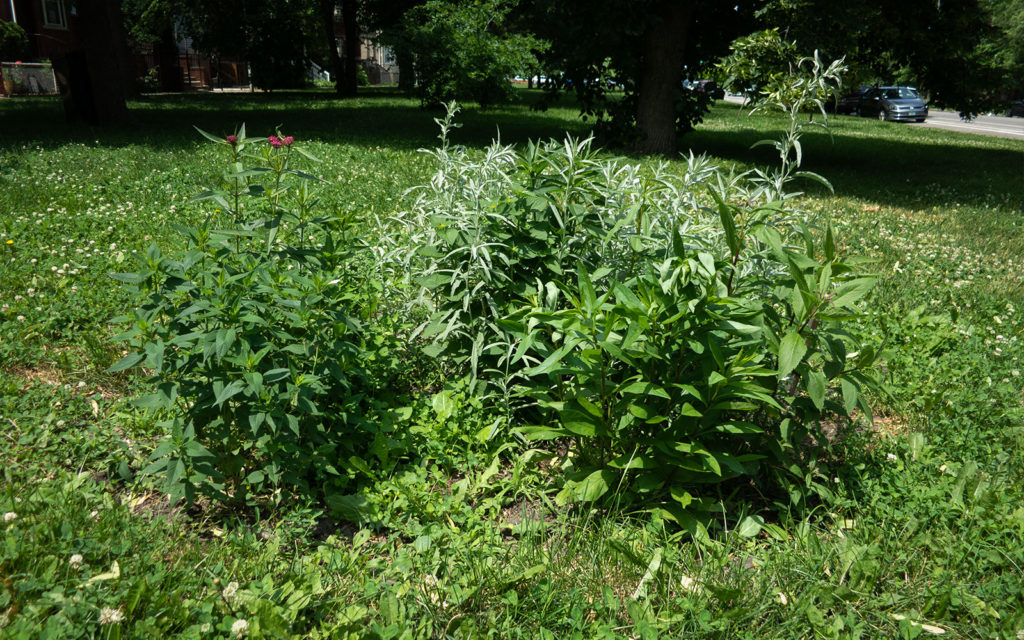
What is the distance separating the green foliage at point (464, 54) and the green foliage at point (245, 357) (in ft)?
43.7

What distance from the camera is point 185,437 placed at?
2.33m

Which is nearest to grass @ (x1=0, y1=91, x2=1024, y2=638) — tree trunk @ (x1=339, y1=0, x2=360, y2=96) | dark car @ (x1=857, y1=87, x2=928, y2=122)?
tree trunk @ (x1=339, y1=0, x2=360, y2=96)

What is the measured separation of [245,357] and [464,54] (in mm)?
14260

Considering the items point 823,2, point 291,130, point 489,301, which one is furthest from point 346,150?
point 489,301

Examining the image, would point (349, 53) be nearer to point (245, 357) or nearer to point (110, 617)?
point (245, 357)

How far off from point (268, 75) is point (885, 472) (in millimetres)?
34012

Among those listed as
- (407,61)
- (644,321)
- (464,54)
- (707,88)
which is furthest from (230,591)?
(407,61)

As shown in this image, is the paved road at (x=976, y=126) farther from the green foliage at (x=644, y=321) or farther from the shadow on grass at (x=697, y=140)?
the green foliage at (x=644, y=321)

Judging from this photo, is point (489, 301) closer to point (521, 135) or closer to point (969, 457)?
point (969, 457)

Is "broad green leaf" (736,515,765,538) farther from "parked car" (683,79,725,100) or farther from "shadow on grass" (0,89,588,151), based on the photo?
"parked car" (683,79,725,100)

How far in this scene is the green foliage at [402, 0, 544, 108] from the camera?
15.2 meters

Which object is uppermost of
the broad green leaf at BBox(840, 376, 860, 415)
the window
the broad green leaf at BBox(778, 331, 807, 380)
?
the window

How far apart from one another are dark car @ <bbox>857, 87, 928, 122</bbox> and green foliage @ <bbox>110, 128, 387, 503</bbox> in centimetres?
3571

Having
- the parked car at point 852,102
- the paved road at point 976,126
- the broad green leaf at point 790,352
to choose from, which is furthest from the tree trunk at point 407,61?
the parked car at point 852,102
